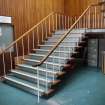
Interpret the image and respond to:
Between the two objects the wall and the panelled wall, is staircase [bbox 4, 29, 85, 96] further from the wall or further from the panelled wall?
the wall

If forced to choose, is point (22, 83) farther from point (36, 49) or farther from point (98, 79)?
point (98, 79)

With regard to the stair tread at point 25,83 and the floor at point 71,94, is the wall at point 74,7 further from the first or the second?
the stair tread at point 25,83

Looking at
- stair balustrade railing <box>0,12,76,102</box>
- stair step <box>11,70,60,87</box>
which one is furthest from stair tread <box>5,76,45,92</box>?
stair balustrade railing <box>0,12,76,102</box>

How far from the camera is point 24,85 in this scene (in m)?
4.68

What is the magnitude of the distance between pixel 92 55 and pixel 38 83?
3.43 metres

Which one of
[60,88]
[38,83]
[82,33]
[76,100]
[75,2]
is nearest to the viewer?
[76,100]

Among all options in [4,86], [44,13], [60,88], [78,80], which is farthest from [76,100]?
[44,13]

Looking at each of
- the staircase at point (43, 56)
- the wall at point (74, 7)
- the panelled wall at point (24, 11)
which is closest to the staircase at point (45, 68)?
the staircase at point (43, 56)

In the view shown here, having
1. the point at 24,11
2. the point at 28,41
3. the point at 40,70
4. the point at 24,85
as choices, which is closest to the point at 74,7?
the point at 24,11

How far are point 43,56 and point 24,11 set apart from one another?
1.93 metres

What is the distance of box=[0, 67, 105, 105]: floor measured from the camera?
3.91 meters

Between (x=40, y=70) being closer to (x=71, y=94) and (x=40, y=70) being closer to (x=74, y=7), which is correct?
(x=71, y=94)

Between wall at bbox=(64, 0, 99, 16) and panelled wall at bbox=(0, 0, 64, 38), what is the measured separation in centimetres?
123

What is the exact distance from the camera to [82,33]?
6.23 m
